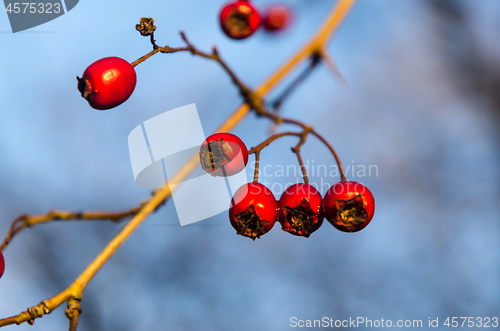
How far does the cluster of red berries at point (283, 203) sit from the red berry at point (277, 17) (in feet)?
5.75

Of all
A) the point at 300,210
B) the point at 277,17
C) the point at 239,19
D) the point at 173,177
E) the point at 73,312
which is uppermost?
the point at 277,17

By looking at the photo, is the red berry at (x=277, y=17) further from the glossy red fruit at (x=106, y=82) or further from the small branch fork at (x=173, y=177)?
the glossy red fruit at (x=106, y=82)

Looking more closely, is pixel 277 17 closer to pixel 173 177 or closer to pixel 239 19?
pixel 239 19

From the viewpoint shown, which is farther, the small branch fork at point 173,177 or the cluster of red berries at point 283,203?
the cluster of red berries at point 283,203

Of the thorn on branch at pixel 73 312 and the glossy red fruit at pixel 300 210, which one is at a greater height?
the glossy red fruit at pixel 300 210

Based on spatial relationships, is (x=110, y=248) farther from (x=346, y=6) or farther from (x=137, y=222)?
(x=346, y=6)

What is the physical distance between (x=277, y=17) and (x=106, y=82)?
6.13 feet

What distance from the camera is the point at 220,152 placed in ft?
5.29

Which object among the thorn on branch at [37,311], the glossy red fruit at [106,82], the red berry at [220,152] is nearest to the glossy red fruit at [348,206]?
the red berry at [220,152]

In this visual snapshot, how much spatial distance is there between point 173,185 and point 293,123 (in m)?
0.76

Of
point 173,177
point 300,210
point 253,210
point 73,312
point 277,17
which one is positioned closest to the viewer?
point 73,312

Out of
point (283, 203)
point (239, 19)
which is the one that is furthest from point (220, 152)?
point (239, 19)

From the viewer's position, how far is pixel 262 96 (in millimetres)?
1729

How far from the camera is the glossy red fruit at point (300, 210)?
1.80m
